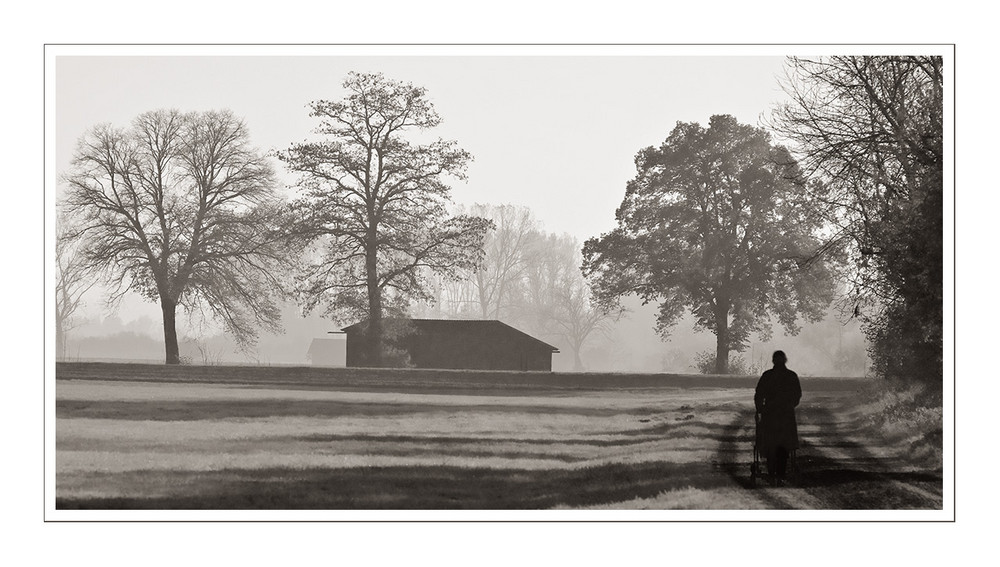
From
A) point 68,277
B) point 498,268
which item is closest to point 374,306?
point 68,277

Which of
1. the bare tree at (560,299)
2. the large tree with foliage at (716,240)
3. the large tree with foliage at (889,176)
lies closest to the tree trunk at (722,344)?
the large tree with foliage at (716,240)

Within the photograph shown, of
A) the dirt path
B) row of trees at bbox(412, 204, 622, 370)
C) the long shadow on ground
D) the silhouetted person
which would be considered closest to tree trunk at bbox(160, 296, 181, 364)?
row of trees at bbox(412, 204, 622, 370)

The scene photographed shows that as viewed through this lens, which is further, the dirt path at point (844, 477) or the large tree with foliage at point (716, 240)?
the large tree with foliage at point (716, 240)

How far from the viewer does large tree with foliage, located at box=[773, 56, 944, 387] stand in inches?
856

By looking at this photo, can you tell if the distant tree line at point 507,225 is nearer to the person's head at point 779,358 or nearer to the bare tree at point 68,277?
the bare tree at point 68,277

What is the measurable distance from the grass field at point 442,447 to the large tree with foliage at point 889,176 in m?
2.43

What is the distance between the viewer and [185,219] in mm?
39250

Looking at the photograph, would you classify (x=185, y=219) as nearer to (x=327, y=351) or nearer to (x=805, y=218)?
(x=805, y=218)

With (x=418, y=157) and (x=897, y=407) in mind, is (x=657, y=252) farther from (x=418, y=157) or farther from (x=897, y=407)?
(x=897, y=407)

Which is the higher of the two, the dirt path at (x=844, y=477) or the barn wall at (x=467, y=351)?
the barn wall at (x=467, y=351)

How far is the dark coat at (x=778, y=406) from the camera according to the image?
18.3m

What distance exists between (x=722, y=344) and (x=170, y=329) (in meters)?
23.1

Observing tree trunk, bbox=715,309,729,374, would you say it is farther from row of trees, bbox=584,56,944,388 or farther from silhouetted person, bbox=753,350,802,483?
silhouetted person, bbox=753,350,802,483

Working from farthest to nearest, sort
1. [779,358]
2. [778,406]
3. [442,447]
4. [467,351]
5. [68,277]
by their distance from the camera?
[467,351]
[68,277]
[442,447]
[778,406]
[779,358]
